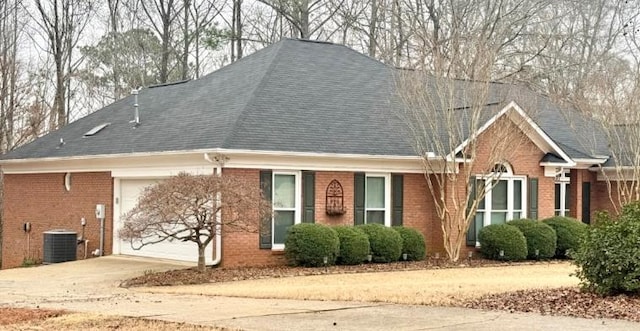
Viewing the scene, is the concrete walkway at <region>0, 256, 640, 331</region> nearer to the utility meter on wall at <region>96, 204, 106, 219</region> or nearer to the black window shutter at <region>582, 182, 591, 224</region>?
the utility meter on wall at <region>96, 204, 106, 219</region>

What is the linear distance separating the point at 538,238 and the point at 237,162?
8.59 m

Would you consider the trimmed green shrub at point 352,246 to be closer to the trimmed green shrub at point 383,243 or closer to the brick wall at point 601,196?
the trimmed green shrub at point 383,243

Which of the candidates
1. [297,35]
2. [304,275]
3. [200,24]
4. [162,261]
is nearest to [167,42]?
[200,24]

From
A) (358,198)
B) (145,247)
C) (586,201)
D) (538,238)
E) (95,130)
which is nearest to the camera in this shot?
(358,198)

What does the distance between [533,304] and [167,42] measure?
32.8m

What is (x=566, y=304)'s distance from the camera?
45.4 feet

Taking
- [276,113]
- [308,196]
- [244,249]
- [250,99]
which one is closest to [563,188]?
[308,196]

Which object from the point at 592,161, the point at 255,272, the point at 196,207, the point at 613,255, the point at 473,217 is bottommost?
the point at 255,272

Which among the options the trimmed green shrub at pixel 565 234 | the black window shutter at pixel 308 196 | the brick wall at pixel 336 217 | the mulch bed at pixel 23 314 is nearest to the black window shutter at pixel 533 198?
the trimmed green shrub at pixel 565 234

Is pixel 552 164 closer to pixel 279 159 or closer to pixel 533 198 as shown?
pixel 533 198

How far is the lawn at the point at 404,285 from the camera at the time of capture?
15383 mm

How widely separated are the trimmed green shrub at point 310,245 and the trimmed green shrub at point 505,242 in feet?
15.3

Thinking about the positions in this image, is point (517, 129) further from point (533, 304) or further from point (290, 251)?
point (533, 304)

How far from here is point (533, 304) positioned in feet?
45.8
